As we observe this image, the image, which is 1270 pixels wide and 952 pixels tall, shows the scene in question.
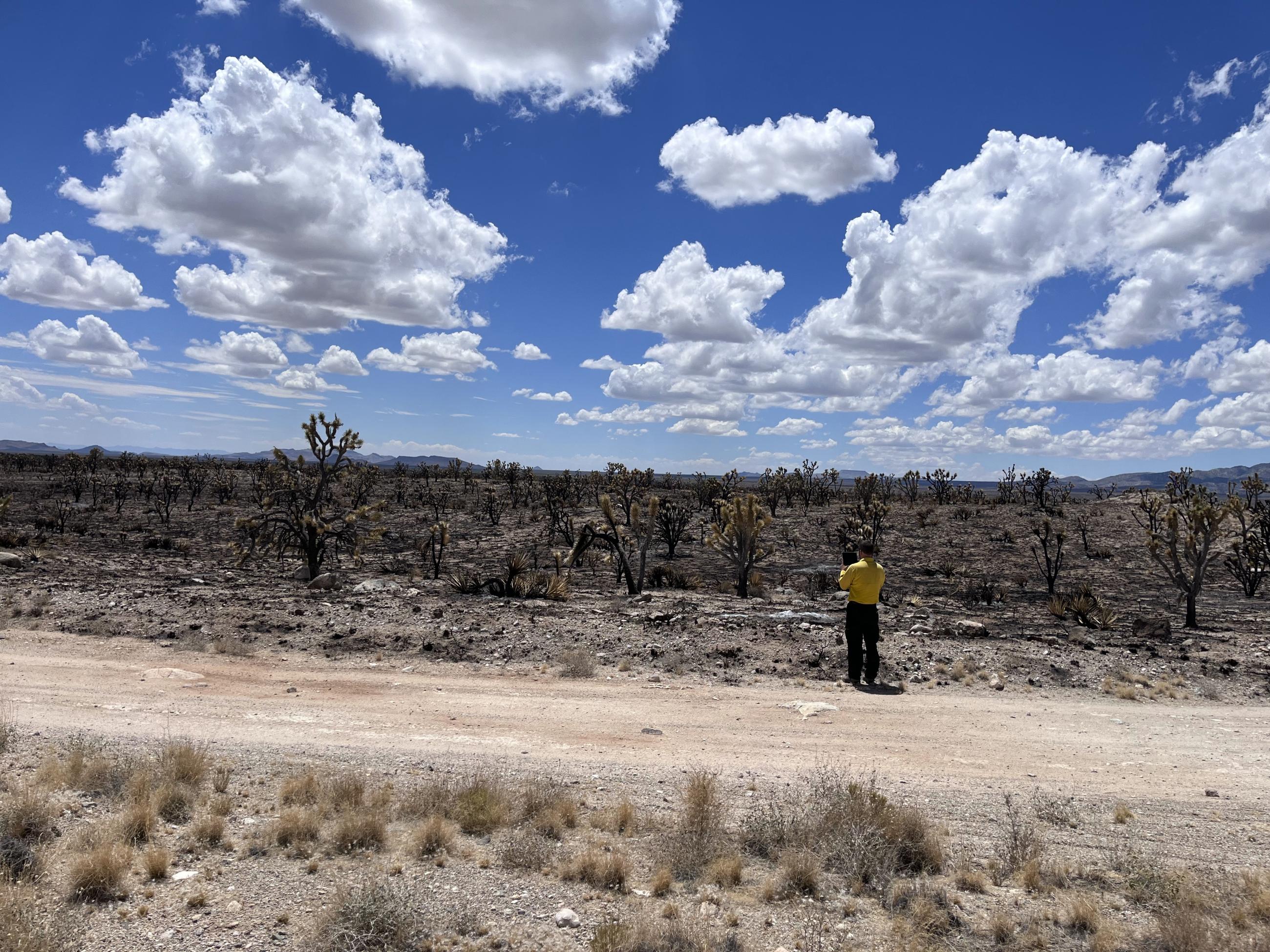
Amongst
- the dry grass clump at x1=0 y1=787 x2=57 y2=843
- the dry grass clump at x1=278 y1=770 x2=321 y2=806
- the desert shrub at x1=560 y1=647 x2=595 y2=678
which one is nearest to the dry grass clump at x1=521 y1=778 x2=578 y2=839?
the dry grass clump at x1=278 y1=770 x2=321 y2=806

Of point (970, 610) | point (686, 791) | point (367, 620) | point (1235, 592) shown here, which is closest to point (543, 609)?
point (367, 620)

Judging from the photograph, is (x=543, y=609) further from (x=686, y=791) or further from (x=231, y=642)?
(x=686, y=791)

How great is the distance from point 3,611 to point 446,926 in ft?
45.9

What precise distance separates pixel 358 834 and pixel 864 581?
24.9 ft

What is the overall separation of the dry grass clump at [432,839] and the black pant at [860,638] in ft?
22.5

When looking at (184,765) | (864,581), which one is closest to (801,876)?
(184,765)

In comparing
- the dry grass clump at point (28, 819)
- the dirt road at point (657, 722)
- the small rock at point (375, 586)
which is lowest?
the dirt road at point (657, 722)

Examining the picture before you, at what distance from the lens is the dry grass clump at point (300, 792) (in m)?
5.95

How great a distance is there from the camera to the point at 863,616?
1063 cm

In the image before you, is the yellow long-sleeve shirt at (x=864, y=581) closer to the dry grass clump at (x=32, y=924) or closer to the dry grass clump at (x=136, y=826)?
the dry grass clump at (x=136, y=826)

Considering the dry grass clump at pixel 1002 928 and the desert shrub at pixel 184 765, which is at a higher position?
the desert shrub at pixel 184 765

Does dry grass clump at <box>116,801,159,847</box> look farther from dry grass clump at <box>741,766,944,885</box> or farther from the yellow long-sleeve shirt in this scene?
the yellow long-sleeve shirt

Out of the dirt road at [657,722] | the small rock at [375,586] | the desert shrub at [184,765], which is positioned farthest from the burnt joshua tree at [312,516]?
the desert shrub at [184,765]

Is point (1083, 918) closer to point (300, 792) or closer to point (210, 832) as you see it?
point (300, 792)
